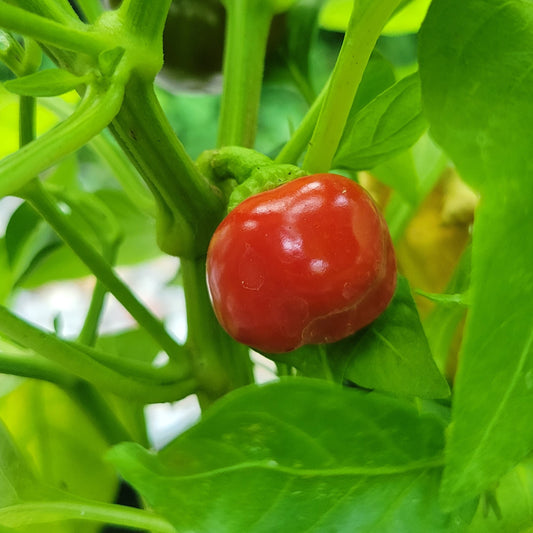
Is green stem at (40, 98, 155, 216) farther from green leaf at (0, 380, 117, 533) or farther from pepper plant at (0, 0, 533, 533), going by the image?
green leaf at (0, 380, 117, 533)

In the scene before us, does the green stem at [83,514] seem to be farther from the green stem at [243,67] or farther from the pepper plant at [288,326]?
the green stem at [243,67]

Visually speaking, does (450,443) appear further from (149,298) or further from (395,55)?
(149,298)

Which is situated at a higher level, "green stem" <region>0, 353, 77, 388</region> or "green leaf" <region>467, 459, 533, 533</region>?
"green stem" <region>0, 353, 77, 388</region>

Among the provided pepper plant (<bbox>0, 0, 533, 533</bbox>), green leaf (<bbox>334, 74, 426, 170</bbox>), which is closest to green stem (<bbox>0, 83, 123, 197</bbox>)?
pepper plant (<bbox>0, 0, 533, 533</bbox>)

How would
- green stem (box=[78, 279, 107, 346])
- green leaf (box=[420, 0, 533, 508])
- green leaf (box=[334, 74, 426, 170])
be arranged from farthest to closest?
green stem (box=[78, 279, 107, 346]) < green leaf (box=[334, 74, 426, 170]) < green leaf (box=[420, 0, 533, 508])

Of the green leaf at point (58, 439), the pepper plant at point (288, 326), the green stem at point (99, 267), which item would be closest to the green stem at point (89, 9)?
the pepper plant at point (288, 326)

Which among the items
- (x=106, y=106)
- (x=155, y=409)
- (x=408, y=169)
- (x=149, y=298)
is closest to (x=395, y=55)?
(x=408, y=169)
